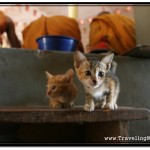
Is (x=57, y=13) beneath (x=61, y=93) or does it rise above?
above

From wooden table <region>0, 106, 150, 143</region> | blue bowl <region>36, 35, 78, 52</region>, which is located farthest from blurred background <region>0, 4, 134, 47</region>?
wooden table <region>0, 106, 150, 143</region>

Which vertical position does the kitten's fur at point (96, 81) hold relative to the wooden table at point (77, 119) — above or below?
above

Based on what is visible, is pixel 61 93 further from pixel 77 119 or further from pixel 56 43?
pixel 56 43

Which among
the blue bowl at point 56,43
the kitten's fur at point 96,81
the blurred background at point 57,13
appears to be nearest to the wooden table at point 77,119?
the kitten's fur at point 96,81

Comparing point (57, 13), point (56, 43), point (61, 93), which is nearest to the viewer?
point (61, 93)

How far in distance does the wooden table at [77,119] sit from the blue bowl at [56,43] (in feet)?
0.91

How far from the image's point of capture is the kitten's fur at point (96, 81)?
65cm

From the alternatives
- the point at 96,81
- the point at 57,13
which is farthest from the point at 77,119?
the point at 57,13

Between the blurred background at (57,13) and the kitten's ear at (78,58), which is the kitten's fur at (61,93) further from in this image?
the blurred background at (57,13)

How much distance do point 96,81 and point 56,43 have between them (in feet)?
1.15

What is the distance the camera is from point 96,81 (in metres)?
0.64

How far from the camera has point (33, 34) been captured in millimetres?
1091

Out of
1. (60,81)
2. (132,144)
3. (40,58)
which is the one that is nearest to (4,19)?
(40,58)
